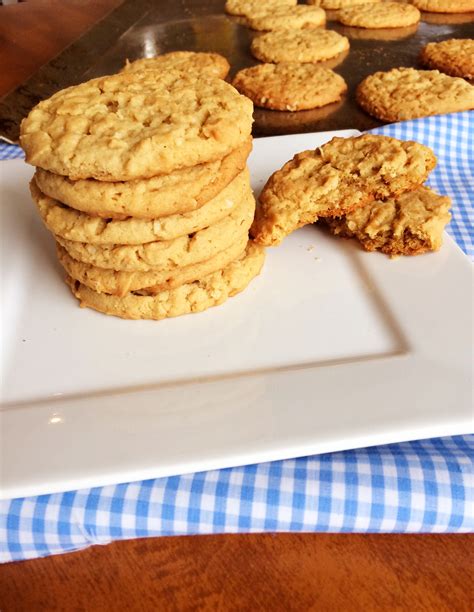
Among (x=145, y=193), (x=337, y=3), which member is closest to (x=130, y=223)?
(x=145, y=193)

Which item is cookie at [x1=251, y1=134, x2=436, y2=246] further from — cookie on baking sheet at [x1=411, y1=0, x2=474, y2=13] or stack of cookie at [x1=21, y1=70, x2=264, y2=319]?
cookie on baking sheet at [x1=411, y1=0, x2=474, y2=13]

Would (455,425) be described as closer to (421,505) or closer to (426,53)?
(421,505)

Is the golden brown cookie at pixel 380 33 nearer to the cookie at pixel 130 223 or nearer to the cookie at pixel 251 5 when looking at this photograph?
the cookie at pixel 251 5

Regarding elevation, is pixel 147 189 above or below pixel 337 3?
above

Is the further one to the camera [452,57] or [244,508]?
[452,57]

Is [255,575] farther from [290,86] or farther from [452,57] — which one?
[452,57]

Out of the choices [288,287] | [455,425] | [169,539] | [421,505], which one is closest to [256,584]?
[169,539]

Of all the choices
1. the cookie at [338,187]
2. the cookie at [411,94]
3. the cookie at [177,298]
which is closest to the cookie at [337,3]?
the cookie at [411,94]
